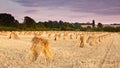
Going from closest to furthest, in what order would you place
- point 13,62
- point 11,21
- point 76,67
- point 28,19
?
1. point 76,67
2. point 13,62
3. point 11,21
4. point 28,19

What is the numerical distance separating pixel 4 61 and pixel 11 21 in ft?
325

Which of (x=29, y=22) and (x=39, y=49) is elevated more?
(x=29, y=22)

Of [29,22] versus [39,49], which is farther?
[29,22]

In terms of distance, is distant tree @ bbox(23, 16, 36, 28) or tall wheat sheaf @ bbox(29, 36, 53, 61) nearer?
tall wheat sheaf @ bbox(29, 36, 53, 61)

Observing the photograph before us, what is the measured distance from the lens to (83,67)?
16078mm

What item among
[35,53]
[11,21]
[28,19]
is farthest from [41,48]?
[28,19]

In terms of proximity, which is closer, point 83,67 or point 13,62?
point 83,67

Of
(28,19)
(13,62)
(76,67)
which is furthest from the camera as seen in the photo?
(28,19)

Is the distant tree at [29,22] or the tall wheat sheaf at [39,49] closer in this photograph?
the tall wheat sheaf at [39,49]

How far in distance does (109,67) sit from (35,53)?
191 inches

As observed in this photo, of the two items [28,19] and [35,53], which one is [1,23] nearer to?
[28,19]

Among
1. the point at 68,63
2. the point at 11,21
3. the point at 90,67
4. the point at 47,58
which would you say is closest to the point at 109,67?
the point at 90,67

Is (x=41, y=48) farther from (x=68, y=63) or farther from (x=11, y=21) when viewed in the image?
(x=11, y=21)

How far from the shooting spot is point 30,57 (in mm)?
18984
